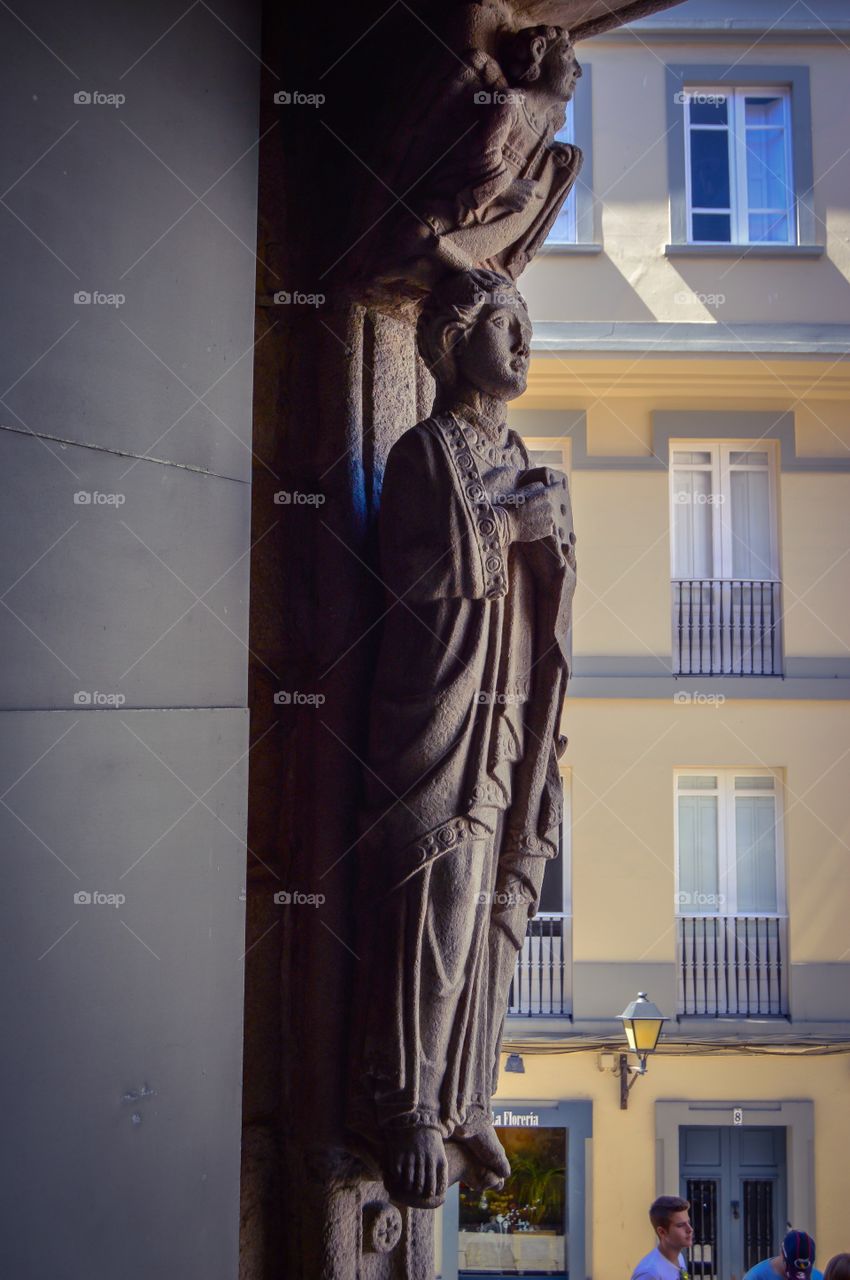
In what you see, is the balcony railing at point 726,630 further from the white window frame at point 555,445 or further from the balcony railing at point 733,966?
the balcony railing at point 733,966

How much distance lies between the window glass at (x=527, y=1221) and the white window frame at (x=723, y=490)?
11.1 ft

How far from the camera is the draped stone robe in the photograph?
2439mm

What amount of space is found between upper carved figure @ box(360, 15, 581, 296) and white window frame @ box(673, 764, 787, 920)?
18.6 feet

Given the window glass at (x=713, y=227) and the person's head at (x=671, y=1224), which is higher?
the window glass at (x=713, y=227)

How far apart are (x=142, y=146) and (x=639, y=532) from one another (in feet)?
20.1

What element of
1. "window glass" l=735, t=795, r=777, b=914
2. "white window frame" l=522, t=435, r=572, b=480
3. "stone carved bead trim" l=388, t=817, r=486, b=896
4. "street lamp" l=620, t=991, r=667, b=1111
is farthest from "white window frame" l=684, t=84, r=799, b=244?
"stone carved bead trim" l=388, t=817, r=486, b=896

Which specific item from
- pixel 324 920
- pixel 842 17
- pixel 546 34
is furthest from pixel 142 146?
pixel 842 17

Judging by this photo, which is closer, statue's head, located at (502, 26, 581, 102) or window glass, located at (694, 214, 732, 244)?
statue's head, located at (502, 26, 581, 102)

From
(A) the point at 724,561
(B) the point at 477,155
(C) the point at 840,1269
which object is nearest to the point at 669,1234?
(C) the point at 840,1269

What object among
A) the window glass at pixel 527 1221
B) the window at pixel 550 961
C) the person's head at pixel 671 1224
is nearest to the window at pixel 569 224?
the window at pixel 550 961

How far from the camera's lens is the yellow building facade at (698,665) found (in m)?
7.69

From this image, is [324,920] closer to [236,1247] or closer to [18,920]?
[236,1247]

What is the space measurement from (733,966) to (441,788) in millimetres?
5979

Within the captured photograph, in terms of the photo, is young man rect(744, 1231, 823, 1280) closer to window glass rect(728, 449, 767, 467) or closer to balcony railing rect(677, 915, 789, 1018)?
balcony railing rect(677, 915, 789, 1018)
